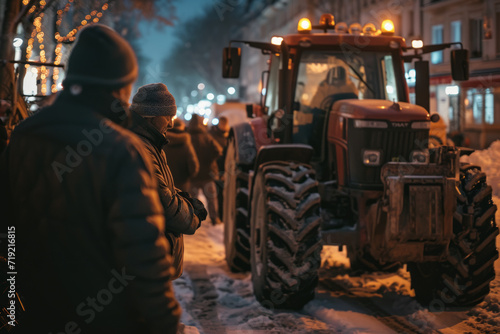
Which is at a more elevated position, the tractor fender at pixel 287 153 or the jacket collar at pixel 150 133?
the jacket collar at pixel 150 133

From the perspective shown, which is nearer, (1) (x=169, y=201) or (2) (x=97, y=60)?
(2) (x=97, y=60)

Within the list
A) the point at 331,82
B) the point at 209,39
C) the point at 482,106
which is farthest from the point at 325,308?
the point at 209,39

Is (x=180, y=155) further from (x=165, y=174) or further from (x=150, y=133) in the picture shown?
(x=165, y=174)

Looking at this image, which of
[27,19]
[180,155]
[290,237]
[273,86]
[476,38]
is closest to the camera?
[290,237]

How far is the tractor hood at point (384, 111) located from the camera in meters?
6.98

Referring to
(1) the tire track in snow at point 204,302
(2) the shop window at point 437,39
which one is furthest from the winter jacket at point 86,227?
(2) the shop window at point 437,39

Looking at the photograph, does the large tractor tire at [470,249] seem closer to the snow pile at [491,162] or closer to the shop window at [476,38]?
the snow pile at [491,162]

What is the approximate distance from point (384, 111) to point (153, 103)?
3163 mm

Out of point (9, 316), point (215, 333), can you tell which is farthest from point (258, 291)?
point (9, 316)

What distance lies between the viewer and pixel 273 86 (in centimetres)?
880

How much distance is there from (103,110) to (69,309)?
0.75 metres

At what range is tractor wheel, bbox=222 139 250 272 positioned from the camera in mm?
8406

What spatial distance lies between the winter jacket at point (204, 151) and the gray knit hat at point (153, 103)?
8.60m

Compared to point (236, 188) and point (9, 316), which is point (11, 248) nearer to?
point (9, 316)
